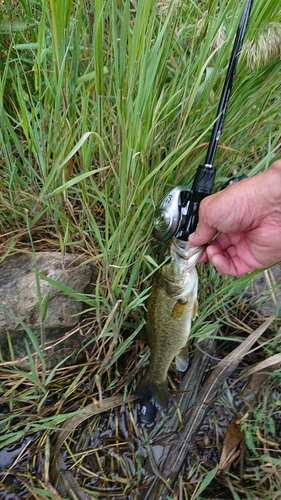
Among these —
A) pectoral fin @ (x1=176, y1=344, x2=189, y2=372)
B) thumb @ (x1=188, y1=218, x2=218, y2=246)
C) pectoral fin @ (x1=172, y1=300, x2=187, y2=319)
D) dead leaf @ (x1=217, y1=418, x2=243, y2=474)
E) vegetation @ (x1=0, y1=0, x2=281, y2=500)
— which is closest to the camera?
vegetation @ (x1=0, y1=0, x2=281, y2=500)

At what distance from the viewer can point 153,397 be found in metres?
1.98

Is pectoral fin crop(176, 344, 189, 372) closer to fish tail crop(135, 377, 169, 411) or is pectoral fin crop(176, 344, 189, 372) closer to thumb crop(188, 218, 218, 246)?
fish tail crop(135, 377, 169, 411)

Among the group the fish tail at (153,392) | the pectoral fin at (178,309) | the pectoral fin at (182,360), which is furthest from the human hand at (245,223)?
the fish tail at (153,392)

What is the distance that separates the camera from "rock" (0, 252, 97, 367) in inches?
71.0

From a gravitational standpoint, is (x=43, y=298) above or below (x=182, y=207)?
below

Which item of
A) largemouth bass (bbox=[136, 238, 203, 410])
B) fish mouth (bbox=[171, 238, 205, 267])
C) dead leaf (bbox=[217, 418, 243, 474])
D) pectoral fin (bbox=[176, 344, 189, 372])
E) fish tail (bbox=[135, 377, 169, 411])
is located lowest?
dead leaf (bbox=[217, 418, 243, 474])

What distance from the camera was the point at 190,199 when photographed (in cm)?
159

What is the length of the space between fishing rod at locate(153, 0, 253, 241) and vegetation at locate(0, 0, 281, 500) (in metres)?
0.07

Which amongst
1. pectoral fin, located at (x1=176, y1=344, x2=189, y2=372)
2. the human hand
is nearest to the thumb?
the human hand

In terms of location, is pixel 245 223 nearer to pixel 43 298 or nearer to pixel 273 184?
pixel 273 184

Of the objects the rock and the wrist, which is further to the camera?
the rock

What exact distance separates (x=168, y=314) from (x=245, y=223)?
0.57 meters

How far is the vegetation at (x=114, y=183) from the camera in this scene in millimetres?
1446

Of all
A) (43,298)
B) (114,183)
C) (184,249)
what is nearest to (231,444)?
(184,249)
